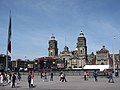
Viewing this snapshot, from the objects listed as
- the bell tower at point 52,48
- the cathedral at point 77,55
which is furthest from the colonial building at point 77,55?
the bell tower at point 52,48

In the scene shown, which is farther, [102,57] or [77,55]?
[77,55]

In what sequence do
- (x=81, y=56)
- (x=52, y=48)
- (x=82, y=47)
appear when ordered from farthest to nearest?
1. (x=52, y=48)
2. (x=82, y=47)
3. (x=81, y=56)

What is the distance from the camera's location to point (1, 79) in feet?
82.3

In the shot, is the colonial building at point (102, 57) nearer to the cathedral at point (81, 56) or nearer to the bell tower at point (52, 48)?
the cathedral at point (81, 56)

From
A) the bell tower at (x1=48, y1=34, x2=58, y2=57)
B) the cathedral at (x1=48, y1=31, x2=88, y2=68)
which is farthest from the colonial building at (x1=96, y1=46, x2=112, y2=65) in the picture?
the bell tower at (x1=48, y1=34, x2=58, y2=57)

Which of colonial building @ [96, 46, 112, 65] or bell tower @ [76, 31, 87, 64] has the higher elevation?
bell tower @ [76, 31, 87, 64]

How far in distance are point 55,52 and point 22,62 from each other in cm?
3159

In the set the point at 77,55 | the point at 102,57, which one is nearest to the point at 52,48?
the point at 77,55

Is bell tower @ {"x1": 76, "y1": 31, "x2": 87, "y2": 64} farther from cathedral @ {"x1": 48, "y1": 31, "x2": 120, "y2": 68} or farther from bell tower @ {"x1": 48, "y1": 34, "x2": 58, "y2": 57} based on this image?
bell tower @ {"x1": 48, "y1": 34, "x2": 58, "y2": 57}

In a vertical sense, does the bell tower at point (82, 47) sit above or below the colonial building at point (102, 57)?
above

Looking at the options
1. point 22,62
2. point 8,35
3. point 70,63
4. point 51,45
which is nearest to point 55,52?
point 51,45

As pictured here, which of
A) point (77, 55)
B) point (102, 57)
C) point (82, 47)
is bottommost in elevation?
point (102, 57)

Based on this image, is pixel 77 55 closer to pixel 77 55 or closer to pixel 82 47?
pixel 77 55

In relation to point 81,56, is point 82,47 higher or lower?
higher
